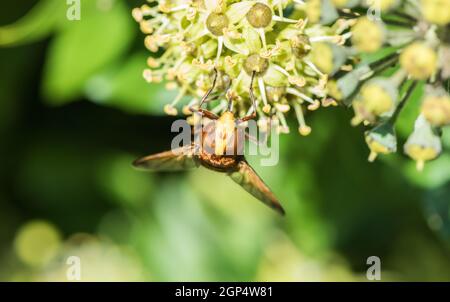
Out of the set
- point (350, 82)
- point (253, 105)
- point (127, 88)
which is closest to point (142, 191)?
point (127, 88)

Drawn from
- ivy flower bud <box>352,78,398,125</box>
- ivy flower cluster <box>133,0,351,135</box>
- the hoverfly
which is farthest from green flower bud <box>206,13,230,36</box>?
ivy flower bud <box>352,78,398,125</box>

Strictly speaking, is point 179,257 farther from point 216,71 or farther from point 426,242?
point 216,71

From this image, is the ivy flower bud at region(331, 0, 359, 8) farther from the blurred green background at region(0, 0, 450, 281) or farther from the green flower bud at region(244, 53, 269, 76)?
the blurred green background at region(0, 0, 450, 281)

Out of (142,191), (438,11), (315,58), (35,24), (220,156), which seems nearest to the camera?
(438,11)

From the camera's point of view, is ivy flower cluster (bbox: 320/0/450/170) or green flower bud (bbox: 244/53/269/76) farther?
green flower bud (bbox: 244/53/269/76)

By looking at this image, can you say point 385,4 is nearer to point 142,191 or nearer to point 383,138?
point 383,138

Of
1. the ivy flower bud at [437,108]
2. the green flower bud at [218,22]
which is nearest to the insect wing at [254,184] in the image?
the green flower bud at [218,22]

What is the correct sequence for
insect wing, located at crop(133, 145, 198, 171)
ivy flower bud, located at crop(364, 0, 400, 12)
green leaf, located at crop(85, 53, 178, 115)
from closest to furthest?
1. ivy flower bud, located at crop(364, 0, 400, 12)
2. insect wing, located at crop(133, 145, 198, 171)
3. green leaf, located at crop(85, 53, 178, 115)
